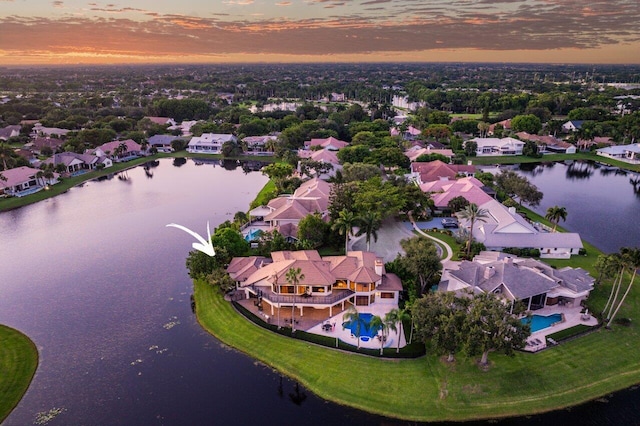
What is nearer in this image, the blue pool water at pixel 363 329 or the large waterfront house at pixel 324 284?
the blue pool water at pixel 363 329

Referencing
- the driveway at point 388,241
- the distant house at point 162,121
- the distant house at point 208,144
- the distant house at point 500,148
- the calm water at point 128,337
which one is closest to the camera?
the calm water at point 128,337

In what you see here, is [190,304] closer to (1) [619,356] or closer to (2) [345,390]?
(2) [345,390]

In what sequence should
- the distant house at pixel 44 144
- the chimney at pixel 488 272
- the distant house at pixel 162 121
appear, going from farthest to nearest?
the distant house at pixel 162 121, the distant house at pixel 44 144, the chimney at pixel 488 272

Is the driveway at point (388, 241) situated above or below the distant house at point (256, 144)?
above

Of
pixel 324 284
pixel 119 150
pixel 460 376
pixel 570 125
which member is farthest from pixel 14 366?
pixel 570 125

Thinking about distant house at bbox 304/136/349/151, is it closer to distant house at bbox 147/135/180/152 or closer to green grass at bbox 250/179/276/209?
green grass at bbox 250/179/276/209

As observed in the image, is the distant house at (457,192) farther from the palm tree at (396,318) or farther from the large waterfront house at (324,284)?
the palm tree at (396,318)

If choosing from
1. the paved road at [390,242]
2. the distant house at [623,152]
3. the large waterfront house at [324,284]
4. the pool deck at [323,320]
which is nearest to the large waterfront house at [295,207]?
the paved road at [390,242]
